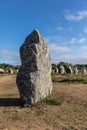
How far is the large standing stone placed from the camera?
13336mm

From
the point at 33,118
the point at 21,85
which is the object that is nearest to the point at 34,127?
the point at 33,118

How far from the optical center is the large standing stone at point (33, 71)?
1334cm

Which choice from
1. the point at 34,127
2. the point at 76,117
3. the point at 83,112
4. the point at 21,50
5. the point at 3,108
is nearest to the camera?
the point at 34,127

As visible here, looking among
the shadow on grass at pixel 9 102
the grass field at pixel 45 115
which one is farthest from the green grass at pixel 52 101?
the shadow on grass at pixel 9 102

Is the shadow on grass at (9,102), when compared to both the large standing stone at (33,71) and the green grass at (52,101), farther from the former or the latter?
the green grass at (52,101)

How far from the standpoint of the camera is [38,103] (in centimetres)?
1331

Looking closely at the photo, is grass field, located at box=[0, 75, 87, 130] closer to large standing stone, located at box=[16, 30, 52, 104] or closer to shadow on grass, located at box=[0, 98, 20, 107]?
shadow on grass, located at box=[0, 98, 20, 107]

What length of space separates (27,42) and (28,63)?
3.68ft

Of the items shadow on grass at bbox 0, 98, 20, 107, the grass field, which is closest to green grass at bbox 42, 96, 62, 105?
the grass field

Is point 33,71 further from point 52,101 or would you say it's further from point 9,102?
point 9,102

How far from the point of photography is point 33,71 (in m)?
13.6

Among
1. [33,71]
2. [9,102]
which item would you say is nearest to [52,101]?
[33,71]

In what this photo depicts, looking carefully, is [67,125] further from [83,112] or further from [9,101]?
[9,101]

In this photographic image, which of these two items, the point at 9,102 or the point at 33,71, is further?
the point at 9,102
